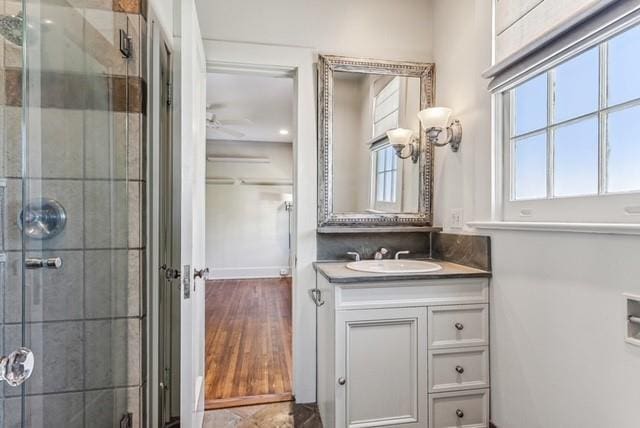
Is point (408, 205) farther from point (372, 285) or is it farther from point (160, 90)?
point (160, 90)

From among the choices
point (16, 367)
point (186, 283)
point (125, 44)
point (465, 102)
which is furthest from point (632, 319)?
point (125, 44)

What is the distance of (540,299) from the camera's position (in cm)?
129

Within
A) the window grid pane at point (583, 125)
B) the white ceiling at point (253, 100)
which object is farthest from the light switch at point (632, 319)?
the white ceiling at point (253, 100)

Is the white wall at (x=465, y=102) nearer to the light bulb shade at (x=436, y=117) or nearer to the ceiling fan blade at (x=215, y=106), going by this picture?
the light bulb shade at (x=436, y=117)

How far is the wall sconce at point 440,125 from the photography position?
1.76 metres

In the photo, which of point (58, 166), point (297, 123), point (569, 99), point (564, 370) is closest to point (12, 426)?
point (58, 166)

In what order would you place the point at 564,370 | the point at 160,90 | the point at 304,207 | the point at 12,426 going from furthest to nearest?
1. the point at 304,207
2. the point at 160,90
3. the point at 564,370
4. the point at 12,426

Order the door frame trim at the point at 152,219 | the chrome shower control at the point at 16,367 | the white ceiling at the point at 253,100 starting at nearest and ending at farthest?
the chrome shower control at the point at 16,367
the door frame trim at the point at 152,219
the white ceiling at the point at 253,100

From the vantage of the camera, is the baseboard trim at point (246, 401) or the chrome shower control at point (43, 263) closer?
the chrome shower control at point (43, 263)

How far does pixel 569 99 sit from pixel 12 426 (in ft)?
7.44

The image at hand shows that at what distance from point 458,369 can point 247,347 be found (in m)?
1.85

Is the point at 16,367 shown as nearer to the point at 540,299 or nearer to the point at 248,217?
the point at 540,299

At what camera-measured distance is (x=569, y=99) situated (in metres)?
1.23

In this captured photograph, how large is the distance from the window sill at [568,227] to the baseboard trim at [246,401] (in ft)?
5.08
